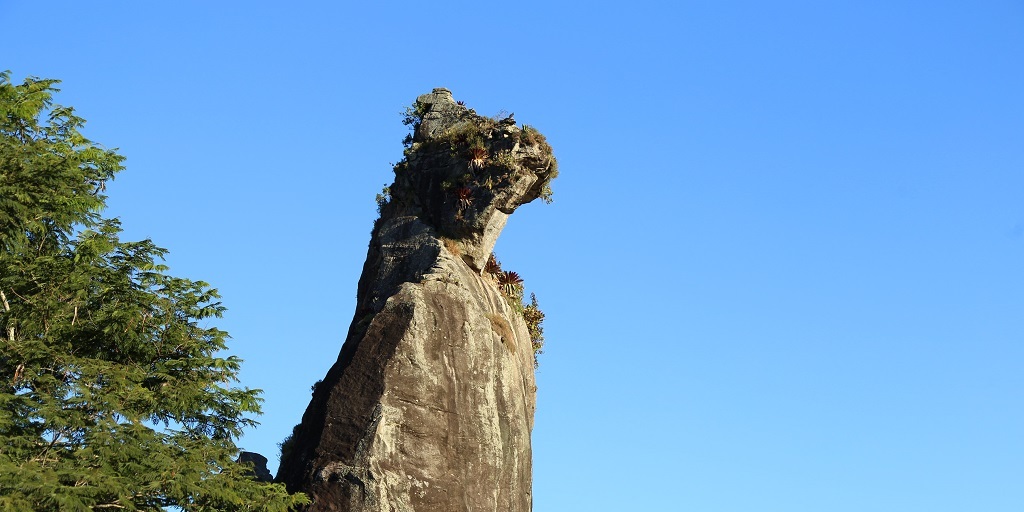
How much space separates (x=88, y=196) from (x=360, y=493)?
8.37m

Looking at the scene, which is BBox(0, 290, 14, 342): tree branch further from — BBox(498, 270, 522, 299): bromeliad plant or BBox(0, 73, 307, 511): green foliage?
BBox(498, 270, 522, 299): bromeliad plant

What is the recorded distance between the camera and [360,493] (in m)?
26.5

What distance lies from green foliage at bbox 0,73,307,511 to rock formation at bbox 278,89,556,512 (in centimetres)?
164

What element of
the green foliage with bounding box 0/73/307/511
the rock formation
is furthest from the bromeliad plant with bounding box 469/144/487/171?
the green foliage with bounding box 0/73/307/511

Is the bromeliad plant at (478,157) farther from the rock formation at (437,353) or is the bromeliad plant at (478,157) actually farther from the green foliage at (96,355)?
the green foliage at (96,355)

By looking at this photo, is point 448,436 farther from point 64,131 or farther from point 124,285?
point 64,131

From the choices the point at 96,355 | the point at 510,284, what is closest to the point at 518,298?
the point at 510,284

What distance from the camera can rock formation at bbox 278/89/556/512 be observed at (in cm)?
2722

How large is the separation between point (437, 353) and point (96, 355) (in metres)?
7.00

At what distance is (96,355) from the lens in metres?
26.9

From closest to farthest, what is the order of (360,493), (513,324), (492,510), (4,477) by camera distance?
(4,477)
(360,493)
(492,510)
(513,324)

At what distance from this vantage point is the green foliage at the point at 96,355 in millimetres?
23859

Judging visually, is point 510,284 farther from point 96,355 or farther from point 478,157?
point 96,355

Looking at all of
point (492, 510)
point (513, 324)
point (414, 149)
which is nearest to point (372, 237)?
point (414, 149)
